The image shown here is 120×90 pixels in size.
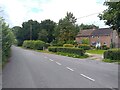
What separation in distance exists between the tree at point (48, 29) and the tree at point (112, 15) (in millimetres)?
87251

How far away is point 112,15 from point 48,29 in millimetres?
98370

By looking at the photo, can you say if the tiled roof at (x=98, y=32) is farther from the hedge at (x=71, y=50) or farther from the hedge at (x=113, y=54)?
the hedge at (x=113, y=54)

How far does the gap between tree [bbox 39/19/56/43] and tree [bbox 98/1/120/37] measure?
3435 inches

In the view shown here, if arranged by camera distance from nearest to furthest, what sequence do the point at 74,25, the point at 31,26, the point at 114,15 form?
the point at 114,15 < the point at 74,25 < the point at 31,26

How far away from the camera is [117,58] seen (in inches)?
1410

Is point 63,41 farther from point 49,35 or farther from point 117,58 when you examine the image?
point 117,58

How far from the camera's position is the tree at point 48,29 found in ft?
380

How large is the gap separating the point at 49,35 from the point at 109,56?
81095 millimetres

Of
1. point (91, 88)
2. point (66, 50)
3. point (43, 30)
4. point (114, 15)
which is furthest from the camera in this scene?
point (43, 30)

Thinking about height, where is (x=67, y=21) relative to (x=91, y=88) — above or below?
above

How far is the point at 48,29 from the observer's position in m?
122

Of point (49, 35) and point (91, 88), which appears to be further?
point (49, 35)

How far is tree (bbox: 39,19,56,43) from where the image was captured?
380 ft

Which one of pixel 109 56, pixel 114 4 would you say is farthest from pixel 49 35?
pixel 114 4
